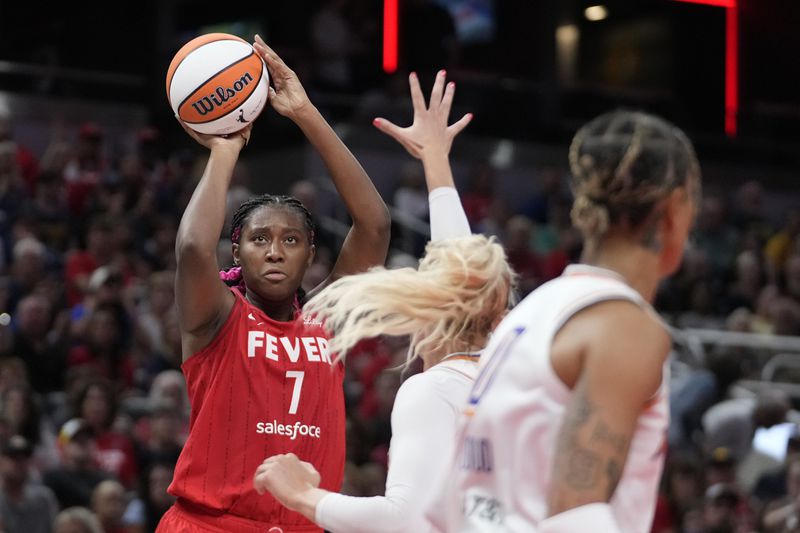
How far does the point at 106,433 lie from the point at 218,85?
13.4 feet

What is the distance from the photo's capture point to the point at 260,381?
13.0 feet

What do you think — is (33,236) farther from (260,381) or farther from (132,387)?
(260,381)

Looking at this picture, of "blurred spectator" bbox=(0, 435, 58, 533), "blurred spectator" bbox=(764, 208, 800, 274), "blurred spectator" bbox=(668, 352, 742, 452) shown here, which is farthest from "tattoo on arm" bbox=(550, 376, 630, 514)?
"blurred spectator" bbox=(764, 208, 800, 274)

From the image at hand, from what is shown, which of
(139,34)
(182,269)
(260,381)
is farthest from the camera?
(139,34)

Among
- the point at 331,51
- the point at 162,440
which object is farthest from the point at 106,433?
the point at 331,51

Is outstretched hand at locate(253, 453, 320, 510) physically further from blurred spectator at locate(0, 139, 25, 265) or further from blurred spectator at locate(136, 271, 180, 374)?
blurred spectator at locate(0, 139, 25, 265)

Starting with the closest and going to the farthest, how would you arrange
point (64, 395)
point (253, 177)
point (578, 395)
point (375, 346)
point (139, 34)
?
point (578, 395) < point (64, 395) < point (375, 346) < point (253, 177) < point (139, 34)

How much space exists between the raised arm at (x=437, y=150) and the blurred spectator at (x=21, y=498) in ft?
12.6

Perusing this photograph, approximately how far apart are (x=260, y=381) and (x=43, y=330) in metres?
4.99

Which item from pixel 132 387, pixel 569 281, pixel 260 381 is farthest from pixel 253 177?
pixel 569 281

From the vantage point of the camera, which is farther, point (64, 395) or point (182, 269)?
point (64, 395)

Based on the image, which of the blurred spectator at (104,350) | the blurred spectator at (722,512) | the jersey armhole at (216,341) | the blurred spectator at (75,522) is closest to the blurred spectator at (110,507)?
the blurred spectator at (75,522)

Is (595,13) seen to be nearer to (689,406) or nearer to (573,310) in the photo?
(689,406)

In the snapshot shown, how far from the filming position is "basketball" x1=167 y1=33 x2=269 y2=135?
4.07m
